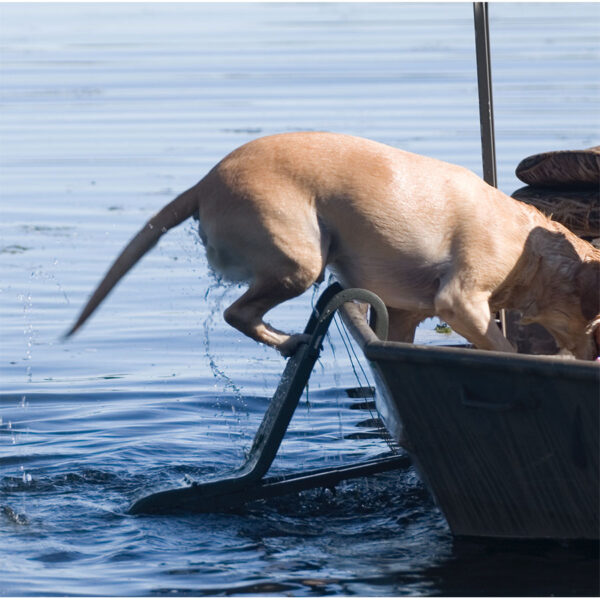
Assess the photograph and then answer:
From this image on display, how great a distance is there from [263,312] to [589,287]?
5.36ft

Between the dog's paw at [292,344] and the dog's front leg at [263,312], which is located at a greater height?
the dog's front leg at [263,312]

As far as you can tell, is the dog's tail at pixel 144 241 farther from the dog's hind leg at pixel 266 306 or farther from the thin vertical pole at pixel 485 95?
the thin vertical pole at pixel 485 95

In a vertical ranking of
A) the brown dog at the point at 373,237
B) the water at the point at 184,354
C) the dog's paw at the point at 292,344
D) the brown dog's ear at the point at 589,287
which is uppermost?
the brown dog at the point at 373,237

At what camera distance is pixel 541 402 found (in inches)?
226

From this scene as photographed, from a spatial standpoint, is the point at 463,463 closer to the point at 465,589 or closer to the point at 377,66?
the point at 465,589

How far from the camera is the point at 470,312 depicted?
271 inches

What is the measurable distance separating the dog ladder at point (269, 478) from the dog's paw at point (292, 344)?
0.03 metres

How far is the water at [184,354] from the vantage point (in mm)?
6391

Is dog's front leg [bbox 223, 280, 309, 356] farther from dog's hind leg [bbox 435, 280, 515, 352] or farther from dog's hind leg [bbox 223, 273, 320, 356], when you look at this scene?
dog's hind leg [bbox 435, 280, 515, 352]

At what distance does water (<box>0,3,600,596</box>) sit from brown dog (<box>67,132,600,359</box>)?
407mm

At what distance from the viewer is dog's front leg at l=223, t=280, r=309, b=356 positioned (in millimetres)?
6754

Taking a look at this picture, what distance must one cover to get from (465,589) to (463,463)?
1.76ft

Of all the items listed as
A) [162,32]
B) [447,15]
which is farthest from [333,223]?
[447,15]

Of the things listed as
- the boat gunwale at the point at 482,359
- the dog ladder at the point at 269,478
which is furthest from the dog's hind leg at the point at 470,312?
the boat gunwale at the point at 482,359
